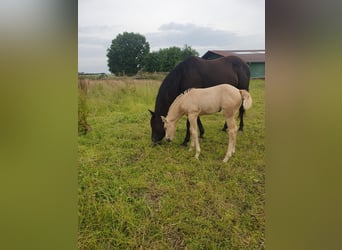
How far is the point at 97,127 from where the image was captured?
145 cm

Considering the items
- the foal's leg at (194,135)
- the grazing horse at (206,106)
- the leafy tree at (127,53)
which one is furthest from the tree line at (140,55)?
the foal's leg at (194,135)

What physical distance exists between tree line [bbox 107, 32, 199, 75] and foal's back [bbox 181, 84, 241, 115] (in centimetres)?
19

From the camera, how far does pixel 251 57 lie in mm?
1322

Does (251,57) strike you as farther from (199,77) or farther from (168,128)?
(168,128)

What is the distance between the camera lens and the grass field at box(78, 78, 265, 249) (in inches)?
51.0

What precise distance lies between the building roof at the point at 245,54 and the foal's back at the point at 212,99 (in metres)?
0.16

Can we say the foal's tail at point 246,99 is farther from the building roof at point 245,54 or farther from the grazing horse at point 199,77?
the building roof at point 245,54

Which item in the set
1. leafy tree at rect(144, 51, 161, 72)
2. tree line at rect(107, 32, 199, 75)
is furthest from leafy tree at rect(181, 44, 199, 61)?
leafy tree at rect(144, 51, 161, 72)
